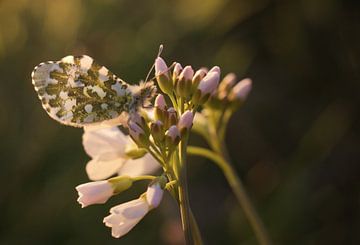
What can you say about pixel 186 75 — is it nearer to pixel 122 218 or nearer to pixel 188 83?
pixel 188 83

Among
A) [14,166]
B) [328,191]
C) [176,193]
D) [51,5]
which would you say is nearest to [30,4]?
[51,5]

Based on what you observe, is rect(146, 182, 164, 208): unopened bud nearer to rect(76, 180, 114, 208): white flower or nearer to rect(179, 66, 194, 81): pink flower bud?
rect(76, 180, 114, 208): white flower

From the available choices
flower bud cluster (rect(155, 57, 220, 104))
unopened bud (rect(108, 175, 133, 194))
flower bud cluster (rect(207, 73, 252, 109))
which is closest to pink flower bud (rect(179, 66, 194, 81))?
flower bud cluster (rect(155, 57, 220, 104))

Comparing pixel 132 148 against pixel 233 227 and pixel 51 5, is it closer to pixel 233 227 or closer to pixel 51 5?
pixel 233 227

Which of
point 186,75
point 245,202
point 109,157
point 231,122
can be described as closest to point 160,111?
point 186,75

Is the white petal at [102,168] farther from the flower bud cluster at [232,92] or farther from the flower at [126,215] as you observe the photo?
the flower bud cluster at [232,92]
